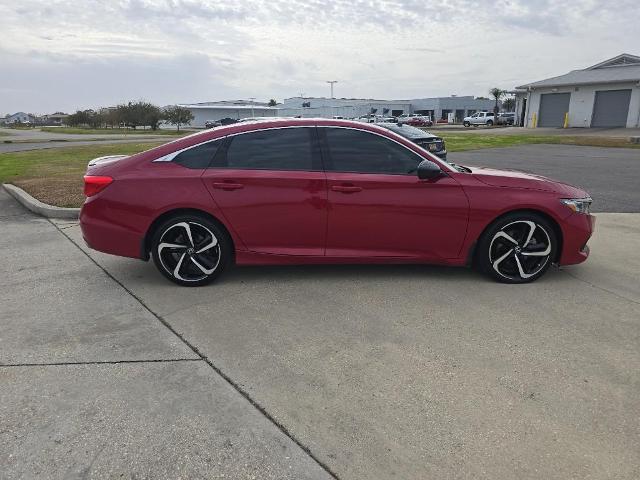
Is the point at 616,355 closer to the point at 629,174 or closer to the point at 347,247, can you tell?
the point at 347,247

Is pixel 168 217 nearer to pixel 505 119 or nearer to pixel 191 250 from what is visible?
pixel 191 250

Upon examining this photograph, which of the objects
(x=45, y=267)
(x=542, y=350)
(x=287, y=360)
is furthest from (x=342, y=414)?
(x=45, y=267)

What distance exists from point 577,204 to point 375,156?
1969 millimetres

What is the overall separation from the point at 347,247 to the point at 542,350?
1882 millimetres

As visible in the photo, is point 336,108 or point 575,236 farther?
point 336,108

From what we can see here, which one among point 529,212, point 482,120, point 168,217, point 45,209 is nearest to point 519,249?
point 529,212

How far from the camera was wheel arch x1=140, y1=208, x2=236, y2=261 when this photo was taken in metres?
4.51

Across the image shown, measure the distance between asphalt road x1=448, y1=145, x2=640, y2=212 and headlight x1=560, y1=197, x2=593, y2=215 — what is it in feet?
13.6

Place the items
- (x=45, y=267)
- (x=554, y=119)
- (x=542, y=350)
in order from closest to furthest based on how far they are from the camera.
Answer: (x=542, y=350)
(x=45, y=267)
(x=554, y=119)

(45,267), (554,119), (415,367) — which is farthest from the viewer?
(554,119)

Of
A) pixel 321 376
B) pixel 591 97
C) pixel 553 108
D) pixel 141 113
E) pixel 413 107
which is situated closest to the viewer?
pixel 321 376

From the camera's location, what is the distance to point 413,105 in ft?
303

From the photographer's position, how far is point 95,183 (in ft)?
14.8

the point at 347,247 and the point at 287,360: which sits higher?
the point at 347,247
